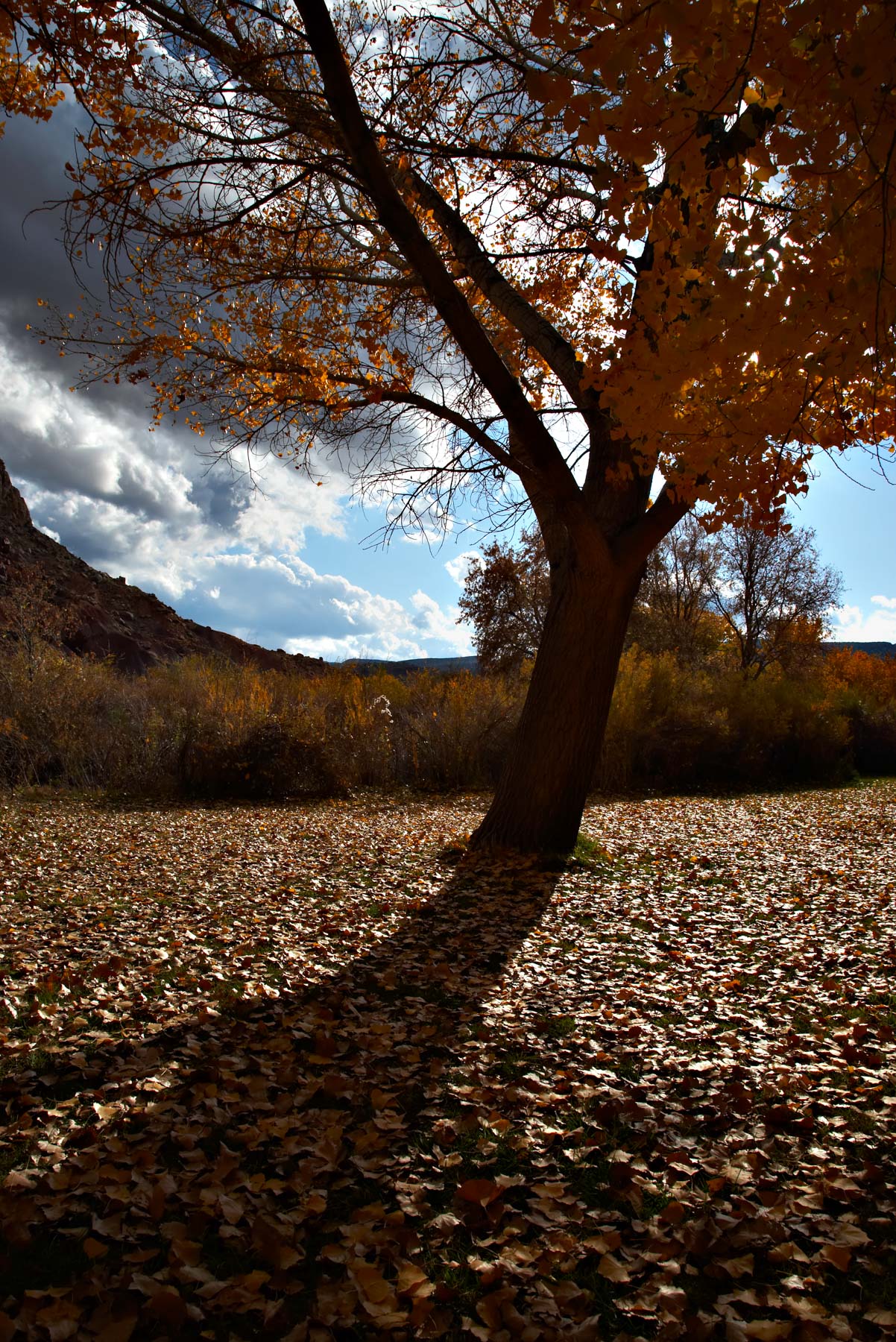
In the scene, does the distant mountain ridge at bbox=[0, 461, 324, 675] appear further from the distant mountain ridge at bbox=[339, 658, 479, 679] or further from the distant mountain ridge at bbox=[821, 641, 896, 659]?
the distant mountain ridge at bbox=[821, 641, 896, 659]

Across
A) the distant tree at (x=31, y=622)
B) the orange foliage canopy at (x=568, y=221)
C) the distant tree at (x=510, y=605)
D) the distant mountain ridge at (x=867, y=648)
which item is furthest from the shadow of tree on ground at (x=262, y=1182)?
the distant mountain ridge at (x=867, y=648)

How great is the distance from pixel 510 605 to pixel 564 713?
19.9m

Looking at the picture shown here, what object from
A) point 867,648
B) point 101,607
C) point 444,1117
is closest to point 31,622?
point 444,1117

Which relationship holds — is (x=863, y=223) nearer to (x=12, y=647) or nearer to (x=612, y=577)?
(x=612, y=577)

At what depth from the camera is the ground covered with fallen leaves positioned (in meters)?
1.94

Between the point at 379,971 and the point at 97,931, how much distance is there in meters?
1.98

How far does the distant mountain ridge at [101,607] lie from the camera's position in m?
33.2

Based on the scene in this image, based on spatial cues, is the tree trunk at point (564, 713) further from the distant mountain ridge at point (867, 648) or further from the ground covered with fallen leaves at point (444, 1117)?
the distant mountain ridge at point (867, 648)

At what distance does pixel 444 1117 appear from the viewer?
2.76 meters

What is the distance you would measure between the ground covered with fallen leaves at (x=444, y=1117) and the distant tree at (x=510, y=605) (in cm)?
2037

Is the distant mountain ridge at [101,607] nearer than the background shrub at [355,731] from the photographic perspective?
No

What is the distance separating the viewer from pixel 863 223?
2.33 metres

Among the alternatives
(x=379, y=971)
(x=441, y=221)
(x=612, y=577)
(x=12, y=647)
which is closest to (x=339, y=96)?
(x=441, y=221)

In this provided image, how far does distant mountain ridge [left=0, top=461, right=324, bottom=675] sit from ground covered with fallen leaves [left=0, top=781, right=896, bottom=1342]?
26370 millimetres
